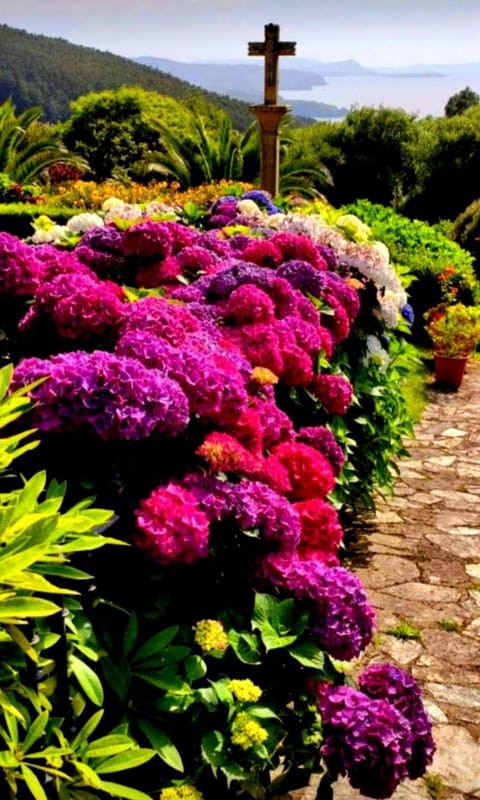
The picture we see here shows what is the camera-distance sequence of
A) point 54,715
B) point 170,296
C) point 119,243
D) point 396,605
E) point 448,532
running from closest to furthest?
point 54,715 → point 170,296 → point 119,243 → point 396,605 → point 448,532

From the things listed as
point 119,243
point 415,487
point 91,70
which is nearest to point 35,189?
point 415,487

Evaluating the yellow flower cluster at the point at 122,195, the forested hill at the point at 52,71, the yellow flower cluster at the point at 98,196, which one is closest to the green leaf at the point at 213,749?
the yellow flower cluster at the point at 122,195

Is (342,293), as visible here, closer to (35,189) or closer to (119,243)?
(119,243)

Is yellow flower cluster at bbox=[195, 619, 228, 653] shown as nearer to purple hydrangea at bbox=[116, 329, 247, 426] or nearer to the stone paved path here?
purple hydrangea at bbox=[116, 329, 247, 426]

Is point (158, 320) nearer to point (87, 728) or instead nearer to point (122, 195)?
point (87, 728)

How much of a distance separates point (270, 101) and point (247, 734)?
32.1ft

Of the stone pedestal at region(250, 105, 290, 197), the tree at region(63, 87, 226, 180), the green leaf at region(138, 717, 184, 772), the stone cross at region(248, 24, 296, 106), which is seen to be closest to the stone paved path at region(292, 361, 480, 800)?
the green leaf at region(138, 717, 184, 772)

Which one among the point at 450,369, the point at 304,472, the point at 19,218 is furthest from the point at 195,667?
the point at 19,218

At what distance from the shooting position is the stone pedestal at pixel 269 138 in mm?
10758

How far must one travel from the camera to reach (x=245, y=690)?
215 cm

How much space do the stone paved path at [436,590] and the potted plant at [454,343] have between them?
1744 mm

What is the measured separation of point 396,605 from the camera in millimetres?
4270

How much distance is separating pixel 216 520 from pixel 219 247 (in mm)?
2238

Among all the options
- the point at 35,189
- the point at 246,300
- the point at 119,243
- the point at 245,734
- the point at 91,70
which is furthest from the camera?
the point at 91,70
